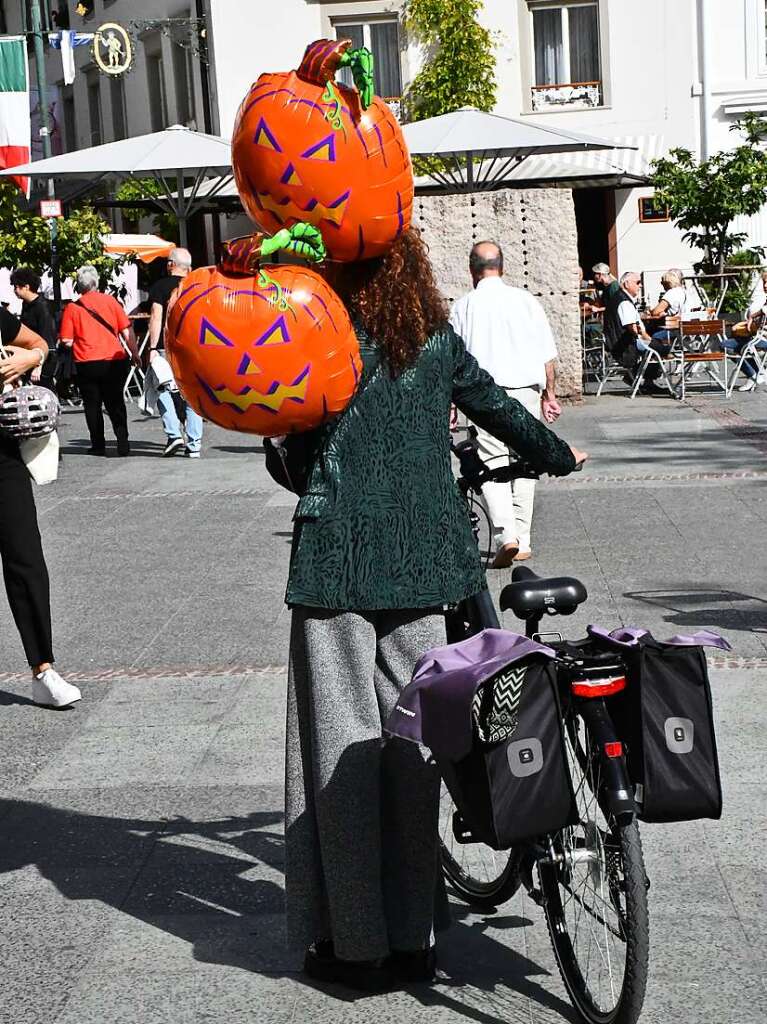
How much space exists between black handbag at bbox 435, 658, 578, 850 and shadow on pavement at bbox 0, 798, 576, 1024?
0.65 metres

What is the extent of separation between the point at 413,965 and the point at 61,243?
1909 centimetres

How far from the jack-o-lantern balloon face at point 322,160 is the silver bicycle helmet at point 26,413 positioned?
2742 mm

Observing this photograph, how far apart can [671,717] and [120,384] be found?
12.3m

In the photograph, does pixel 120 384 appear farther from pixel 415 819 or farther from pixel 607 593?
pixel 415 819

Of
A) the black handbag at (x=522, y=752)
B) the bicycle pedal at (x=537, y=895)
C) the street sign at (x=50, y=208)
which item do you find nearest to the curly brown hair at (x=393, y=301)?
the black handbag at (x=522, y=752)

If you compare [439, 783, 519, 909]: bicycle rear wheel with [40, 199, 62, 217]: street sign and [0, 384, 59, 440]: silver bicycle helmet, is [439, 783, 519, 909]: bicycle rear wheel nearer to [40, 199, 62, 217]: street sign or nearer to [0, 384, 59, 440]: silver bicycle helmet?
[0, 384, 59, 440]: silver bicycle helmet

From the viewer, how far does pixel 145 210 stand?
1262 inches

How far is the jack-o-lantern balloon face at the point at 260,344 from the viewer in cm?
337

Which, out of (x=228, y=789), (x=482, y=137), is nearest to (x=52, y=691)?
(x=228, y=789)

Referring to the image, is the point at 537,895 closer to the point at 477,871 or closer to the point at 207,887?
the point at 477,871

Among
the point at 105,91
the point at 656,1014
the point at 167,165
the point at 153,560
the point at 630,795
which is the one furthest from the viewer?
the point at 105,91

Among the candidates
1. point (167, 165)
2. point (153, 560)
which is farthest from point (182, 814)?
point (167, 165)

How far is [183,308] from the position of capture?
3424 millimetres

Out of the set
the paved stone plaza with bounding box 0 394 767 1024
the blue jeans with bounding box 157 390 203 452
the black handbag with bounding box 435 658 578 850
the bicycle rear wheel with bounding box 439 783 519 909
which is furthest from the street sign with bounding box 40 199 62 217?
the black handbag with bounding box 435 658 578 850
